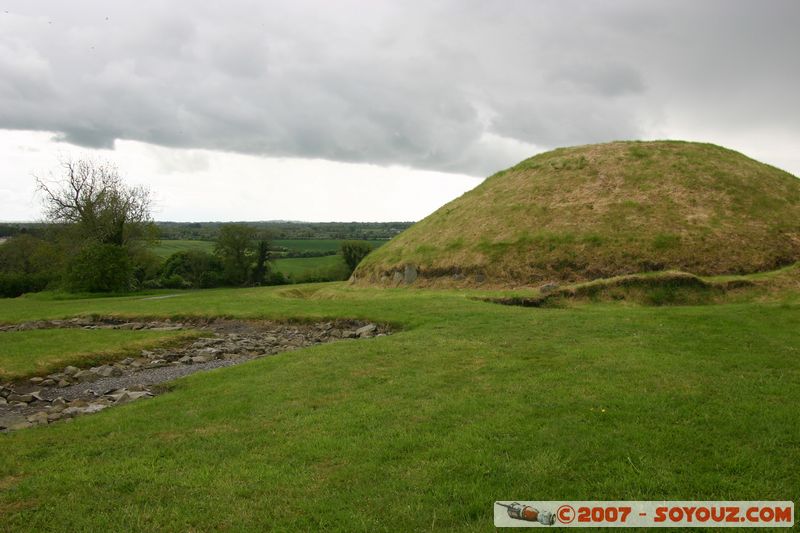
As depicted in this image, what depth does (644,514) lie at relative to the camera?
609 centimetres

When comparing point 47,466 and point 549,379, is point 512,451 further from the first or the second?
point 47,466

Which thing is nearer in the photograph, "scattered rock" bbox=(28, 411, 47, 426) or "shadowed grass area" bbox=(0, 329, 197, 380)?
"scattered rock" bbox=(28, 411, 47, 426)

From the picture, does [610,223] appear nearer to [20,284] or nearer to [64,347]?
[64,347]

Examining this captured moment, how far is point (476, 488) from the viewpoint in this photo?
6809mm

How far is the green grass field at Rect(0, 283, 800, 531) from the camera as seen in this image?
261 inches

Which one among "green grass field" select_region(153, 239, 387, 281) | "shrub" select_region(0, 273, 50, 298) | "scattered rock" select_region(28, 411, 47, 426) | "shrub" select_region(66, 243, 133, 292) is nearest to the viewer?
"scattered rock" select_region(28, 411, 47, 426)

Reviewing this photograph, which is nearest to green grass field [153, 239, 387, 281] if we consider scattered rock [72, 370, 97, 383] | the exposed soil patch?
the exposed soil patch

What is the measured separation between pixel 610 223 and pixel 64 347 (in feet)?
107

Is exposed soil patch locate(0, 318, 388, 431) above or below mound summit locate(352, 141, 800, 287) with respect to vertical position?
below

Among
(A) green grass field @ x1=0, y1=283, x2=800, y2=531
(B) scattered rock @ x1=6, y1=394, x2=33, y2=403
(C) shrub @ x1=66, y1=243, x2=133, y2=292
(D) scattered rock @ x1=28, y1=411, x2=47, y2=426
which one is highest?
(C) shrub @ x1=66, y1=243, x2=133, y2=292

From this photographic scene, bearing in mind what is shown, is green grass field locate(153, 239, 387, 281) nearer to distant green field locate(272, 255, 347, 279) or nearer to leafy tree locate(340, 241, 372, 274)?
distant green field locate(272, 255, 347, 279)

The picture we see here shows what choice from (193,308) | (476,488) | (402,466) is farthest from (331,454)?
(193,308)

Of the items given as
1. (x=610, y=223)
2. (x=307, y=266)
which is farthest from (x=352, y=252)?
(x=610, y=223)

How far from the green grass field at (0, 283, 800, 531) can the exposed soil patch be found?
1886mm
